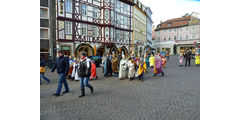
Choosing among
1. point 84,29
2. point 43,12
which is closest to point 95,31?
point 84,29

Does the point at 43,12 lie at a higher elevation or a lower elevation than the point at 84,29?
higher

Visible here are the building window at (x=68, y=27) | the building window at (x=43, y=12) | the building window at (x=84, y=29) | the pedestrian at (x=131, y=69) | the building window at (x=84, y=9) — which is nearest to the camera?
the pedestrian at (x=131, y=69)

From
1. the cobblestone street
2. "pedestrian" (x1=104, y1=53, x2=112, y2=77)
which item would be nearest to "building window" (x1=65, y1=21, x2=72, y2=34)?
"pedestrian" (x1=104, y1=53, x2=112, y2=77)

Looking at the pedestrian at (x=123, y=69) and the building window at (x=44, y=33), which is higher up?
the building window at (x=44, y=33)

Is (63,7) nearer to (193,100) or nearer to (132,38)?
(132,38)

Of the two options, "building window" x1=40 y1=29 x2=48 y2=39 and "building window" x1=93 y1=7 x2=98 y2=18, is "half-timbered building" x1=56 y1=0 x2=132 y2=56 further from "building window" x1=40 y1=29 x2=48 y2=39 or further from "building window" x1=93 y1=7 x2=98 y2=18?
"building window" x1=40 y1=29 x2=48 y2=39

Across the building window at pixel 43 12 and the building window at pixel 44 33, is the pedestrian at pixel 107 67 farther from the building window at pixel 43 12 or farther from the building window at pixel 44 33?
the building window at pixel 43 12

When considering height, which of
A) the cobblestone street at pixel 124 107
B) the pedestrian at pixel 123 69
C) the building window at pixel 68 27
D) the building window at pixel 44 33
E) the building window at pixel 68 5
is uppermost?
the building window at pixel 68 5

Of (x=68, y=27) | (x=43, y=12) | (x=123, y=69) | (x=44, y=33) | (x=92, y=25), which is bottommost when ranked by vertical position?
(x=123, y=69)

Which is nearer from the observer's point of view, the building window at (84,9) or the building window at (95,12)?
the building window at (84,9)

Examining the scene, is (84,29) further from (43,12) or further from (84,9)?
(43,12)

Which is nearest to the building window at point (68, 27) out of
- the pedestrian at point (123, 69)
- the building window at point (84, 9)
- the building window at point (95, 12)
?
the building window at point (84, 9)
